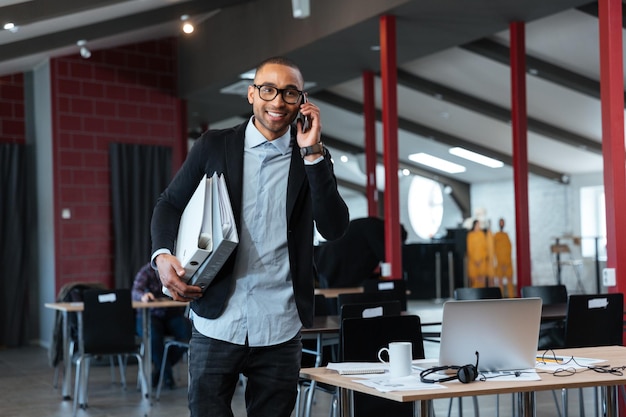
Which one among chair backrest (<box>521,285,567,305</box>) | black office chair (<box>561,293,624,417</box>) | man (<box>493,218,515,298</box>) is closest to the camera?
black office chair (<box>561,293,624,417</box>)

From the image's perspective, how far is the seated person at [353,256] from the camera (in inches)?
303

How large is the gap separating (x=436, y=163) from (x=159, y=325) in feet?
42.8

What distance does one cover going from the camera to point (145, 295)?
700cm

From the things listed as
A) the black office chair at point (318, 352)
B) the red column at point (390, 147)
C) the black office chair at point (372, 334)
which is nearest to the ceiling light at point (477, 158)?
the red column at point (390, 147)

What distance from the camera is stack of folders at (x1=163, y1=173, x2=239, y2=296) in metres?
2.11

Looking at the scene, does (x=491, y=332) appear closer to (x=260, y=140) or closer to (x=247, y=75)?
(x=260, y=140)

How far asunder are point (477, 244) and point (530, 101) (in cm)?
276

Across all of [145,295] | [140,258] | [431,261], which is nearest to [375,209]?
[140,258]

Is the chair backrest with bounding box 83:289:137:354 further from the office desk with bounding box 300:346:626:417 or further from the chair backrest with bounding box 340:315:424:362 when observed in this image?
the office desk with bounding box 300:346:626:417

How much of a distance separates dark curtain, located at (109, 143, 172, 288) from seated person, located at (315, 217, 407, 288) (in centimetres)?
359

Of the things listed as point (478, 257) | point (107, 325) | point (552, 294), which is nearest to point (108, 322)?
point (107, 325)

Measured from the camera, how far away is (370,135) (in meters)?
10.5

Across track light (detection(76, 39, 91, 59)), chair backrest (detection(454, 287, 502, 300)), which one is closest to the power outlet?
chair backrest (detection(454, 287, 502, 300))

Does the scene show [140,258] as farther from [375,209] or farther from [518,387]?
[518,387]
